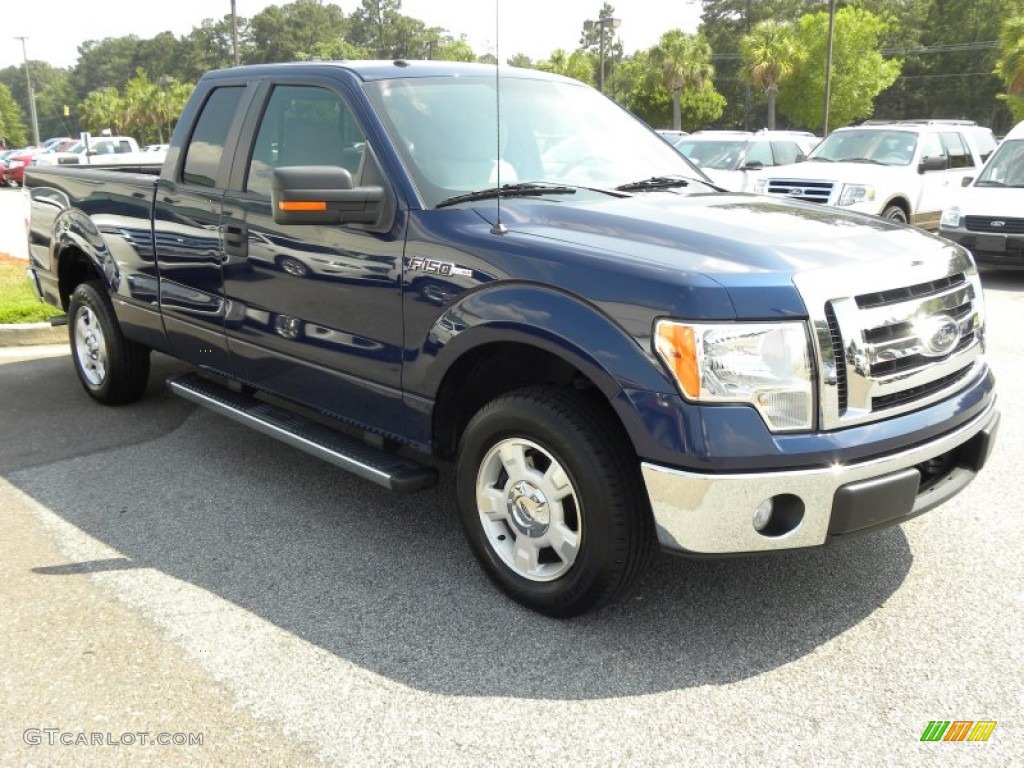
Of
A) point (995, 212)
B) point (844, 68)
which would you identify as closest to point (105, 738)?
point (995, 212)

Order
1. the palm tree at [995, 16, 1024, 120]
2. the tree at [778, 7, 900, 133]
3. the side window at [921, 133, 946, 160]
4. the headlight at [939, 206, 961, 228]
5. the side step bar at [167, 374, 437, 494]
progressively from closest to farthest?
the side step bar at [167, 374, 437, 494]
the headlight at [939, 206, 961, 228]
the side window at [921, 133, 946, 160]
the palm tree at [995, 16, 1024, 120]
the tree at [778, 7, 900, 133]

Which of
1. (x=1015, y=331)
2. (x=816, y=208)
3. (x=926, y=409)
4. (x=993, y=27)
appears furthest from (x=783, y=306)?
(x=993, y=27)

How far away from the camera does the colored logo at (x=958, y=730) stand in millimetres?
2770

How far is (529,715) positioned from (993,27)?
262 ft

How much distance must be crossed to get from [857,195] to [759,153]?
4.12 m

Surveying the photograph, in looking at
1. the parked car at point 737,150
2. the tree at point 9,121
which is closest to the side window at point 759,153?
the parked car at point 737,150

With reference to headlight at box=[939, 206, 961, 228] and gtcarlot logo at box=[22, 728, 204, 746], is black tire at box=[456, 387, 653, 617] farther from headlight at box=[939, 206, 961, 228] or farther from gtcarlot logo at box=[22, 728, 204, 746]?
headlight at box=[939, 206, 961, 228]

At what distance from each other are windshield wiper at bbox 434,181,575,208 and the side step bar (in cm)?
104

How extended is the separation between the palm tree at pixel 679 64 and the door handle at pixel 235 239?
55827mm

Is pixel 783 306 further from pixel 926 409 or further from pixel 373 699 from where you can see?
pixel 373 699

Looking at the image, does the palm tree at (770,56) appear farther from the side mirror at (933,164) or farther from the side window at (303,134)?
the side window at (303,134)

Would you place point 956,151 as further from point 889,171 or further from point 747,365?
point 747,365

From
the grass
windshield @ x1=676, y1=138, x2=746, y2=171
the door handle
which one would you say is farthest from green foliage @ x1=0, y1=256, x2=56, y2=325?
windshield @ x1=676, y1=138, x2=746, y2=171

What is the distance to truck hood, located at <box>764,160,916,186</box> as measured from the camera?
39.6 ft
